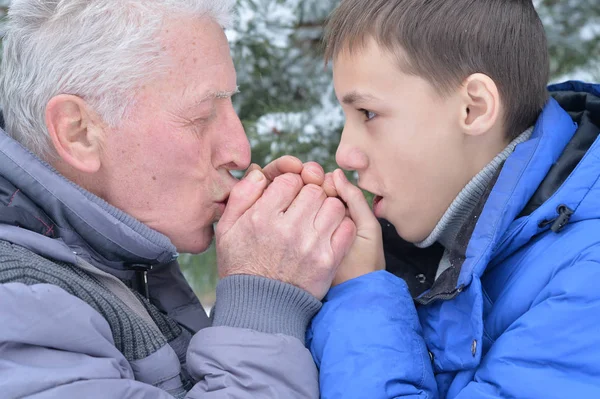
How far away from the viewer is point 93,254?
2021 mm

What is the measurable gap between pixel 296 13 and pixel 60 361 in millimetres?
2387

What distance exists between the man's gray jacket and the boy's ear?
69 cm

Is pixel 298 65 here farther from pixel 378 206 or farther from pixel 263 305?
pixel 263 305

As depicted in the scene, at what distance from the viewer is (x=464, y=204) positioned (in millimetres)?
2035

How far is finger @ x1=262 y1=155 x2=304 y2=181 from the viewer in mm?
2250

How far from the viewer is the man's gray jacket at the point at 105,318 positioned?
4.89ft

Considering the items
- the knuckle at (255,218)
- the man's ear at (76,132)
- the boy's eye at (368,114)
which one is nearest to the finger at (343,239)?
the knuckle at (255,218)

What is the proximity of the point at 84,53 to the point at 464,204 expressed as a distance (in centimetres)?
118

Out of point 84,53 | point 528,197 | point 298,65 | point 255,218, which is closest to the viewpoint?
point 528,197

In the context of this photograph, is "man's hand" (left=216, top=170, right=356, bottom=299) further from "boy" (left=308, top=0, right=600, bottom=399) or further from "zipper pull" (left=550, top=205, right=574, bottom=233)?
"zipper pull" (left=550, top=205, right=574, bottom=233)

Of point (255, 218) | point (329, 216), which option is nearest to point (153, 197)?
point (255, 218)

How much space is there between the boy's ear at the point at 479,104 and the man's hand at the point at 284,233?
487 millimetres

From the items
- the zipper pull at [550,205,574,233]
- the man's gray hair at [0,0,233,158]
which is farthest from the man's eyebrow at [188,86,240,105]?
the zipper pull at [550,205,574,233]

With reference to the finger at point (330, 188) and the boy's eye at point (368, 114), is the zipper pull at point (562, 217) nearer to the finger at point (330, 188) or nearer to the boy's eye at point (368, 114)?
the boy's eye at point (368, 114)
